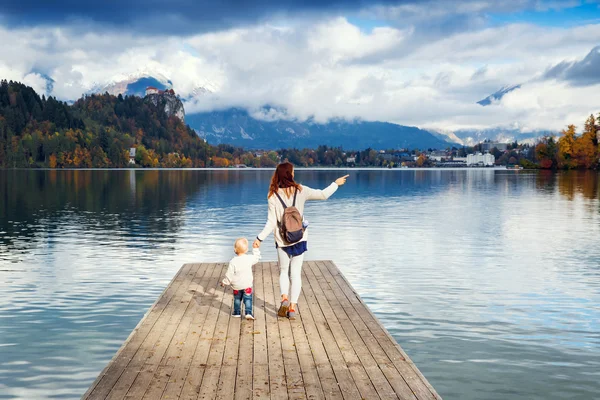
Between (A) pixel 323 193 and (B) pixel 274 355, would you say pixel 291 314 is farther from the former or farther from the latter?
(A) pixel 323 193

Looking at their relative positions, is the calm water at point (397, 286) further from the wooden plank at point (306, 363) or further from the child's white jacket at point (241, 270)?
the child's white jacket at point (241, 270)

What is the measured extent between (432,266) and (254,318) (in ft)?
46.1

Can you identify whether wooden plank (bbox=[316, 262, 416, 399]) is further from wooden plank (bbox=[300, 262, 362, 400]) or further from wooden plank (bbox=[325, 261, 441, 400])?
wooden plank (bbox=[300, 262, 362, 400])

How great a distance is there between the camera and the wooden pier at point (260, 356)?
9.39m

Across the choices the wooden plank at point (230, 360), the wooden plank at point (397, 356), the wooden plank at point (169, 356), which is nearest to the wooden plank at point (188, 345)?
the wooden plank at point (169, 356)

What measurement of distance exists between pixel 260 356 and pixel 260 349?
39cm

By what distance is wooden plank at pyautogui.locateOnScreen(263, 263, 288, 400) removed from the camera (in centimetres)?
942

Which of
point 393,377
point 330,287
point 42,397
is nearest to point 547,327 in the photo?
point 330,287

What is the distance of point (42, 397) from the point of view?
11.5 m

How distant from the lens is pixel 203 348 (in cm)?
1147

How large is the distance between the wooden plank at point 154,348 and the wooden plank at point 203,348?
0.60 m

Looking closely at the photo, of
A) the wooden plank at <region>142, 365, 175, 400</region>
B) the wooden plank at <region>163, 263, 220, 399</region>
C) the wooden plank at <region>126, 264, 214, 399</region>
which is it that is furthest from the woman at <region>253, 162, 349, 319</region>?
the wooden plank at <region>142, 365, 175, 400</region>

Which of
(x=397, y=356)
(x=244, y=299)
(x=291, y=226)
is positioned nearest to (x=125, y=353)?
(x=244, y=299)

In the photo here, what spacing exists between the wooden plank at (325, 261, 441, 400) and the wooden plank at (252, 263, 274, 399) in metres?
2.15
